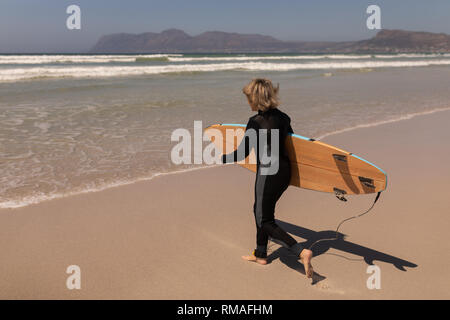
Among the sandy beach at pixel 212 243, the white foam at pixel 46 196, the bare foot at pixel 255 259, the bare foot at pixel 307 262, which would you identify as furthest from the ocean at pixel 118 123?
the bare foot at pixel 307 262

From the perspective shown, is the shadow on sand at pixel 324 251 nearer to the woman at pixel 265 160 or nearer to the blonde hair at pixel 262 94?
the woman at pixel 265 160

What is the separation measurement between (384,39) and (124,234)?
20512 cm

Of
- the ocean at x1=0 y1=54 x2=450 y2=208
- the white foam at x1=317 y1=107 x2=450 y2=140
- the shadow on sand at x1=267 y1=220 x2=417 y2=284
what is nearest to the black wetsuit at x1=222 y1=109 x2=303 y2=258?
the shadow on sand at x1=267 y1=220 x2=417 y2=284

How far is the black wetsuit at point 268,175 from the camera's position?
8.99 ft

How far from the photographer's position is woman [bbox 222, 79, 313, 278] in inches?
105

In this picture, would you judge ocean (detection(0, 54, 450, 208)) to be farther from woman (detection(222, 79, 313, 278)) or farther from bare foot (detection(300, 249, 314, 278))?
bare foot (detection(300, 249, 314, 278))

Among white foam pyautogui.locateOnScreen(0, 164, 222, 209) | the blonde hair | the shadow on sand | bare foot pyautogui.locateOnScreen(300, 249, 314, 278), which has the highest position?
the blonde hair

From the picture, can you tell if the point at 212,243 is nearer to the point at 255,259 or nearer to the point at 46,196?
the point at 255,259

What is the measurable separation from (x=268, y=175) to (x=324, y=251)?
961 mm

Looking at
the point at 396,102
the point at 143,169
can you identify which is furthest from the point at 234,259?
the point at 396,102

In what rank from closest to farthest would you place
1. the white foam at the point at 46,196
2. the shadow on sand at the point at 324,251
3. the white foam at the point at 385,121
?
the shadow on sand at the point at 324,251 → the white foam at the point at 46,196 → the white foam at the point at 385,121

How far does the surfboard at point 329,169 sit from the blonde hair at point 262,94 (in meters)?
0.38

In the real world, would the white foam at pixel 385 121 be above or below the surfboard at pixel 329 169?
above
